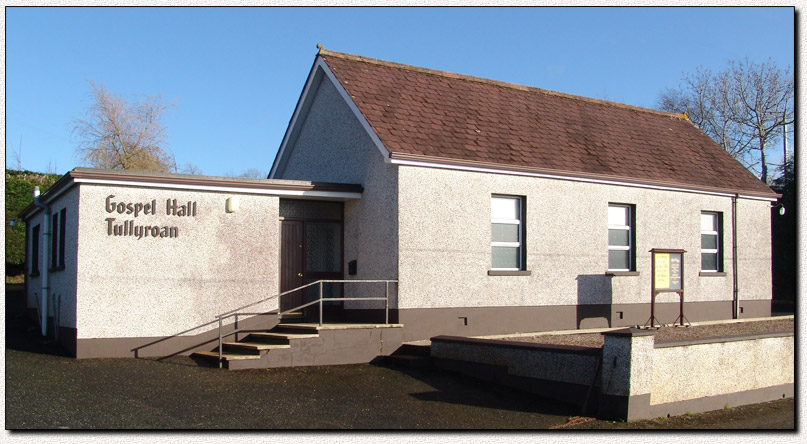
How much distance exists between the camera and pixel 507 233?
600 inches

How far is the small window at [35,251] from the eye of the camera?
18383 mm

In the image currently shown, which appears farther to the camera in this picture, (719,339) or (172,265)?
(172,265)

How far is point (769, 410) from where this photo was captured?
10102 mm

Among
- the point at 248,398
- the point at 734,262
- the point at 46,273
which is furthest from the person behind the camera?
the point at 734,262

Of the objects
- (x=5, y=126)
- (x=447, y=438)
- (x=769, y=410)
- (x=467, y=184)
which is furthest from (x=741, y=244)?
(x=5, y=126)

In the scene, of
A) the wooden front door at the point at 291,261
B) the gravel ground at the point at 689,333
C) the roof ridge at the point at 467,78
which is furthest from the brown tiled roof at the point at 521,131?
the gravel ground at the point at 689,333

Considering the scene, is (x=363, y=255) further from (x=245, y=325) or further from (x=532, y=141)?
(x=532, y=141)

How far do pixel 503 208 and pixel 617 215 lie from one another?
317 centimetres

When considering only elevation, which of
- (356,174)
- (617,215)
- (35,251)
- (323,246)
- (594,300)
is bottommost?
(594,300)

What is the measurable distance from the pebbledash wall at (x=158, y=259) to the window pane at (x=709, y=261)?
33.7 feet

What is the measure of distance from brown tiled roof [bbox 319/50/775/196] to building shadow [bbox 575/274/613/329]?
2.21 metres

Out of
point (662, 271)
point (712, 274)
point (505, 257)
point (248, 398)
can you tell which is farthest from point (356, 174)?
point (712, 274)

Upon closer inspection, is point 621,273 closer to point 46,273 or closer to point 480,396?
point 480,396

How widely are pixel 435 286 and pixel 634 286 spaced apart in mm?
5255
